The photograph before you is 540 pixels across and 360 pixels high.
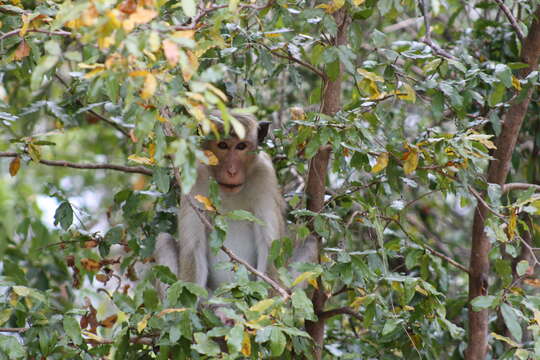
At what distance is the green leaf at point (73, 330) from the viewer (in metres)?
3.57

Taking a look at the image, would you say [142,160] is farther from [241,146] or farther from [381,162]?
[241,146]

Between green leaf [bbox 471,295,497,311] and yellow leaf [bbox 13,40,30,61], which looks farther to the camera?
yellow leaf [bbox 13,40,30,61]

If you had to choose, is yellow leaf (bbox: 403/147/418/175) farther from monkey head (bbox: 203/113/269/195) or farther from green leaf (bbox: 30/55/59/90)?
green leaf (bbox: 30/55/59/90)

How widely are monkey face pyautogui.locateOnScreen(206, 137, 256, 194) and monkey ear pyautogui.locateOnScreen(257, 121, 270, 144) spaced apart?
0.06m

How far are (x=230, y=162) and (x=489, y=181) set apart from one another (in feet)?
4.88

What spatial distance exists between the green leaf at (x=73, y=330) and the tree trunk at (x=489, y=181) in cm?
218

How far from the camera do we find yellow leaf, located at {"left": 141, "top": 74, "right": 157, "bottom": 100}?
98.3 inches

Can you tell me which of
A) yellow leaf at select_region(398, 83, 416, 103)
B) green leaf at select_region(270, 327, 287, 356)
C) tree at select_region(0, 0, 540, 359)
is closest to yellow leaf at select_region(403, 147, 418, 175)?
tree at select_region(0, 0, 540, 359)

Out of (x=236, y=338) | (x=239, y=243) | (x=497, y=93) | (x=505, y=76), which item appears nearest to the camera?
(x=236, y=338)

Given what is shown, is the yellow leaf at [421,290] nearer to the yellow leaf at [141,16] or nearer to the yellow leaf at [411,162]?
the yellow leaf at [411,162]

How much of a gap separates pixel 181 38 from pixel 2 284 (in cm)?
182

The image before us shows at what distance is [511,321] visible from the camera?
3.45 metres

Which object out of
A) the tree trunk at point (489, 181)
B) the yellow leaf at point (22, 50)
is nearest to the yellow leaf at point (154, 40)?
the yellow leaf at point (22, 50)

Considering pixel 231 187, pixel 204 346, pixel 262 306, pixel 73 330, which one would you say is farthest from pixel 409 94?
pixel 73 330
